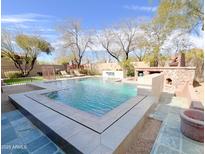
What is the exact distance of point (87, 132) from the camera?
2.60m

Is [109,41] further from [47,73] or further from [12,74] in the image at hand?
[12,74]

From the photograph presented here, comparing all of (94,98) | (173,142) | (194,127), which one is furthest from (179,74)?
(173,142)

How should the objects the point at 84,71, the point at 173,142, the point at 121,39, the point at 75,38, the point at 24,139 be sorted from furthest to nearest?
1. the point at 84,71
2. the point at 75,38
3. the point at 121,39
4. the point at 24,139
5. the point at 173,142

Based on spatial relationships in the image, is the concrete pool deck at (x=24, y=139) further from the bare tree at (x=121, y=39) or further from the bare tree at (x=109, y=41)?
the bare tree at (x=109, y=41)

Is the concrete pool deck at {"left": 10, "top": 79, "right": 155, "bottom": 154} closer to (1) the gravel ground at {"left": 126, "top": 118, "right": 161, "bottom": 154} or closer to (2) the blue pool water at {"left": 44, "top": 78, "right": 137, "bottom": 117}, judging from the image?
(1) the gravel ground at {"left": 126, "top": 118, "right": 161, "bottom": 154}

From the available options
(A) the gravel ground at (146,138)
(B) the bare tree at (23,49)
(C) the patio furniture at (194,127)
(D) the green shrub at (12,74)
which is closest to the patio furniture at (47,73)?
(B) the bare tree at (23,49)

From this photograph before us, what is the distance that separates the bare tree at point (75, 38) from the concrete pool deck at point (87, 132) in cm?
1552

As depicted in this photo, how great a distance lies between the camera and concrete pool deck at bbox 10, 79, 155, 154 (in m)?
2.16

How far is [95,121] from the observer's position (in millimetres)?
3072

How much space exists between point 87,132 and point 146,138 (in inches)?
58.0

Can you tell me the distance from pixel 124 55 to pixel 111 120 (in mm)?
16356

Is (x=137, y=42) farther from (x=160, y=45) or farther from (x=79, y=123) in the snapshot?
(x=79, y=123)

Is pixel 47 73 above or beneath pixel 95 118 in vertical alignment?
above

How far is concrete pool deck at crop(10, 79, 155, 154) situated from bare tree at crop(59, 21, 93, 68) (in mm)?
15524
